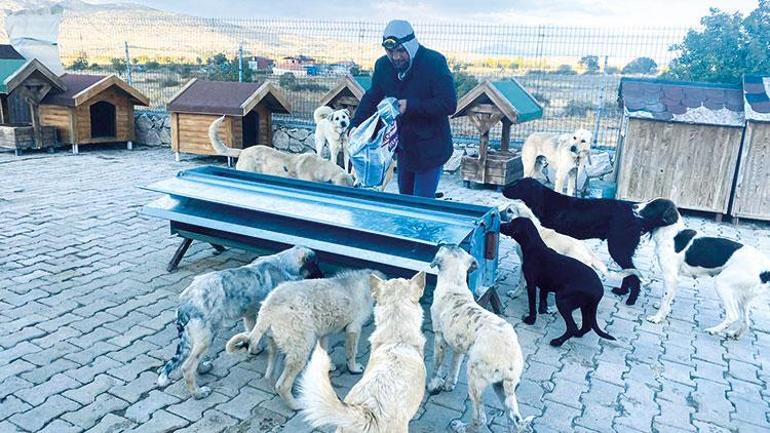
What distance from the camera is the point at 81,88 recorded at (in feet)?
43.2

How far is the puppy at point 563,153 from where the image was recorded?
31.6 feet

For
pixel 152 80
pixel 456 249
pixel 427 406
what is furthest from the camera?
pixel 152 80

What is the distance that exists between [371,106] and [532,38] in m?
8.46

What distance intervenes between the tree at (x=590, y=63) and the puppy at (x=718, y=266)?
843cm

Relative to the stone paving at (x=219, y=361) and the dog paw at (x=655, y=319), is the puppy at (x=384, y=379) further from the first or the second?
the dog paw at (x=655, y=319)

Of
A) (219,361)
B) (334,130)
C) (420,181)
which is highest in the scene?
(334,130)

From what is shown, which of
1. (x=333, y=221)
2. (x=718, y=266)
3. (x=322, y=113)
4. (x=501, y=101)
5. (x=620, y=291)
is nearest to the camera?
(x=333, y=221)

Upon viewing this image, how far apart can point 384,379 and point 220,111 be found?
10.4m

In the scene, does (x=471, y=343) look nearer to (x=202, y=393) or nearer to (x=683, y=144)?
(x=202, y=393)

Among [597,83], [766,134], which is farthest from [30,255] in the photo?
[597,83]

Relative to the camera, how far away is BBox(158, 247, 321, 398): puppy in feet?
13.1

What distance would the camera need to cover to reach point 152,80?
18.9 metres

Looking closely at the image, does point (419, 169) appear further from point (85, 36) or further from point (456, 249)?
point (85, 36)

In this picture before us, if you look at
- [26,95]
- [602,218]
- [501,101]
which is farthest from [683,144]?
[26,95]
